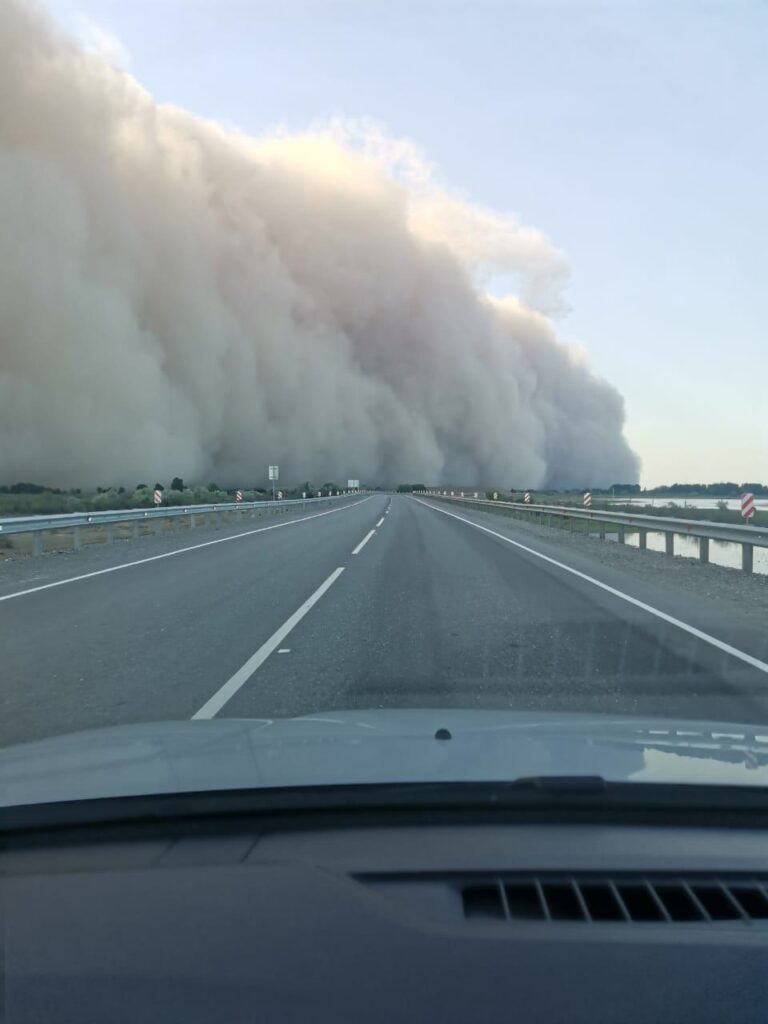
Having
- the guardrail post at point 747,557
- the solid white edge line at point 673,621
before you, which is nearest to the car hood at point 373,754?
the solid white edge line at point 673,621

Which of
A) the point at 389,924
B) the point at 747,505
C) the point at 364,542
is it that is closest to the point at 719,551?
the point at 747,505

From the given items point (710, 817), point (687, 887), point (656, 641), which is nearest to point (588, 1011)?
point (687, 887)

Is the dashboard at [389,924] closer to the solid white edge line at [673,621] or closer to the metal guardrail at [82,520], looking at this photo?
the solid white edge line at [673,621]

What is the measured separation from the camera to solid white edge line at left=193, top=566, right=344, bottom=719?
5.10 m

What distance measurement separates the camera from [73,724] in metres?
4.81

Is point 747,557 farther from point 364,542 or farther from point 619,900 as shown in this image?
point 619,900

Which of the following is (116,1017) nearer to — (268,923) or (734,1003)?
(268,923)

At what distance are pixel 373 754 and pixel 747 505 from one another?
535 inches

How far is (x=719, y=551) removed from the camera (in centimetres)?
2019

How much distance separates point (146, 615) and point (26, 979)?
7018 millimetres

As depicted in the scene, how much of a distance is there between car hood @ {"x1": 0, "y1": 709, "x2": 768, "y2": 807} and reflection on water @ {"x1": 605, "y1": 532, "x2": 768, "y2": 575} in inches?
435

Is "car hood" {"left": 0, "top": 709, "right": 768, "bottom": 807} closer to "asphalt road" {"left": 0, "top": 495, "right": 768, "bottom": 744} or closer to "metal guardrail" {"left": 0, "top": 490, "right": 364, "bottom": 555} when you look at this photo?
"asphalt road" {"left": 0, "top": 495, "right": 768, "bottom": 744}

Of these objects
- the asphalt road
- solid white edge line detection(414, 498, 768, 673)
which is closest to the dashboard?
the asphalt road

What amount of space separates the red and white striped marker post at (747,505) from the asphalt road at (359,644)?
10.9 feet
